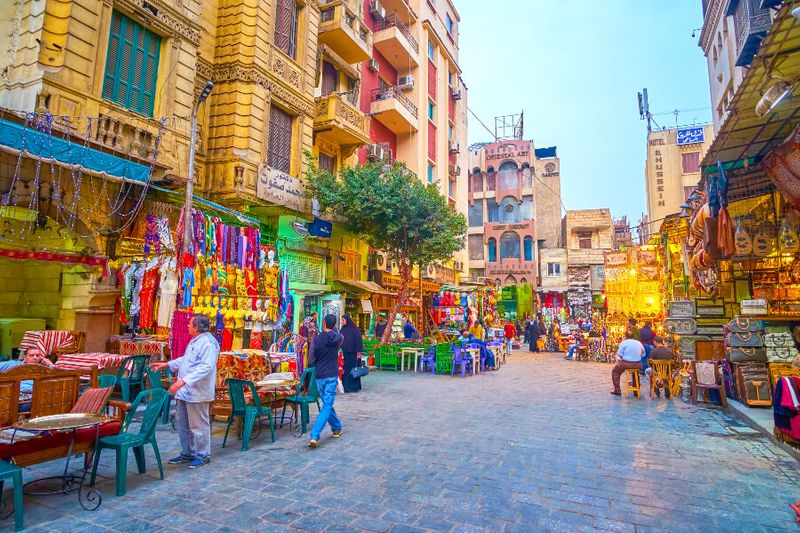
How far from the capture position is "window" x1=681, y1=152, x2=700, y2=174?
34.7m

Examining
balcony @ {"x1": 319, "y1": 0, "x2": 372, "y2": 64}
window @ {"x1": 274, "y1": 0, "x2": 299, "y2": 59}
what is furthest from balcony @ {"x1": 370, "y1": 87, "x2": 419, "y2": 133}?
window @ {"x1": 274, "y1": 0, "x2": 299, "y2": 59}

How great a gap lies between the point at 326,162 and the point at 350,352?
998 centimetres

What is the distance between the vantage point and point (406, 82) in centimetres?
2405

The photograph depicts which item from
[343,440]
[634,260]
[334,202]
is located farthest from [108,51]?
[634,260]

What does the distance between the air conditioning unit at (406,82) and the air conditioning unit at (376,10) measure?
3.10m

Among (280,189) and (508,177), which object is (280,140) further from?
(508,177)

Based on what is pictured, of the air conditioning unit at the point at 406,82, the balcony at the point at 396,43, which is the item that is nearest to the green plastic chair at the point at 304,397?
the balcony at the point at 396,43

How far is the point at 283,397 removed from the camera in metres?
6.98

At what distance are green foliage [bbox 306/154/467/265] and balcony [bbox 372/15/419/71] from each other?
892cm

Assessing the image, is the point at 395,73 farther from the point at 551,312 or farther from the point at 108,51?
the point at 551,312

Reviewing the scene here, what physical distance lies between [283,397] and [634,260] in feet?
64.8

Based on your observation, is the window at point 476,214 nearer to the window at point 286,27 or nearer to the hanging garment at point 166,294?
the window at point 286,27

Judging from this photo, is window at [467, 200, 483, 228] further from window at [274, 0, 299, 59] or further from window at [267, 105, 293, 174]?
window at [267, 105, 293, 174]

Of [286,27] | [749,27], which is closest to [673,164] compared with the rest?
[749,27]
